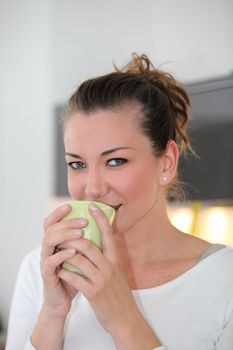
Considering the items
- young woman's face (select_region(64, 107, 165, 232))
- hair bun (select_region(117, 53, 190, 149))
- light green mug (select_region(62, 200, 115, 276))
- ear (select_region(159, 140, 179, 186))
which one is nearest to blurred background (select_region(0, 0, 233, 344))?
hair bun (select_region(117, 53, 190, 149))

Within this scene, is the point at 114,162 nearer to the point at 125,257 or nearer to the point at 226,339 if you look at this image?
the point at 125,257

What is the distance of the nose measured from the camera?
97 cm

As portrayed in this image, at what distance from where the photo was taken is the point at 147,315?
1.04 metres

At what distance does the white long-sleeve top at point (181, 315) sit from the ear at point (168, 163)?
8.0 inches

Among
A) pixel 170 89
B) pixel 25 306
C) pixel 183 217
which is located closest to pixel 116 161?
pixel 170 89

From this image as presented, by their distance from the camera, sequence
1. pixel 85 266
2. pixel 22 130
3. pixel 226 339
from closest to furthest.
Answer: pixel 85 266 < pixel 226 339 < pixel 22 130

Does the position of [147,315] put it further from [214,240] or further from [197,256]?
[214,240]

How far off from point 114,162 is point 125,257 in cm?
28

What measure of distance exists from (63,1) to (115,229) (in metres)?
2.30

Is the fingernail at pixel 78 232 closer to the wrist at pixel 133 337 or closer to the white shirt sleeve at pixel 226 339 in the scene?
the wrist at pixel 133 337

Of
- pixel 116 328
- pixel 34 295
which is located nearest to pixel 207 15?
pixel 34 295

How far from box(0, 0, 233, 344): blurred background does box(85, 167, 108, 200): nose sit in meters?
1.37

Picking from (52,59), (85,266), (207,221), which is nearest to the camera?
(85,266)

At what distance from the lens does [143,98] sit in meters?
1.11
